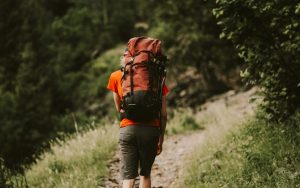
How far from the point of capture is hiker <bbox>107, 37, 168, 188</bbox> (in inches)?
186

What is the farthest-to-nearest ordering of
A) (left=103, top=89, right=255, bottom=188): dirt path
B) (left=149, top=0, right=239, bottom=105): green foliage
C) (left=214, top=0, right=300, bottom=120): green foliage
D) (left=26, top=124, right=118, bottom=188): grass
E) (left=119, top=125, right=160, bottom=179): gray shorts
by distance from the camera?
(left=149, top=0, right=239, bottom=105): green foliage → (left=103, top=89, right=255, bottom=188): dirt path → (left=26, top=124, right=118, bottom=188): grass → (left=214, top=0, right=300, bottom=120): green foliage → (left=119, top=125, right=160, bottom=179): gray shorts

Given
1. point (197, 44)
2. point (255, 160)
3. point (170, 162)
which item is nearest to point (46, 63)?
point (197, 44)

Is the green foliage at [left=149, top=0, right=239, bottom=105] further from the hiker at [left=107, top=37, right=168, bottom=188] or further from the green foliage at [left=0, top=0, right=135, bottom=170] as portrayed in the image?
the hiker at [left=107, top=37, right=168, bottom=188]

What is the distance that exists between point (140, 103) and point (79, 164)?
4375 millimetres

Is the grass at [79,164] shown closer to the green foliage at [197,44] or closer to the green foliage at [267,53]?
the green foliage at [267,53]

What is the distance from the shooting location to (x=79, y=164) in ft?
28.6

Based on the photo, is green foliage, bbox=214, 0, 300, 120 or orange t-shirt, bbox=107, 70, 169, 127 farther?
green foliage, bbox=214, 0, 300, 120

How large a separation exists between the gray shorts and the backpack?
0.13 metres

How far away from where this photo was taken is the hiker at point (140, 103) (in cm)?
473

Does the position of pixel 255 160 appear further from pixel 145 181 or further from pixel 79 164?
pixel 79 164

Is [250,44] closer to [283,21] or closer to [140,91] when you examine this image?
[283,21]

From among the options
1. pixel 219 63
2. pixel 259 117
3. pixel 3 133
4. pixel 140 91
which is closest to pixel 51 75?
pixel 3 133

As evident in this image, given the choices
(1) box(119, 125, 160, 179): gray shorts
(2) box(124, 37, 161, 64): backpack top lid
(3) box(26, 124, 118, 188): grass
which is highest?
(2) box(124, 37, 161, 64): backpack top lid

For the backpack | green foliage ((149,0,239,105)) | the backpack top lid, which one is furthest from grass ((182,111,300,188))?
green foliage ((149,0,239,105))
